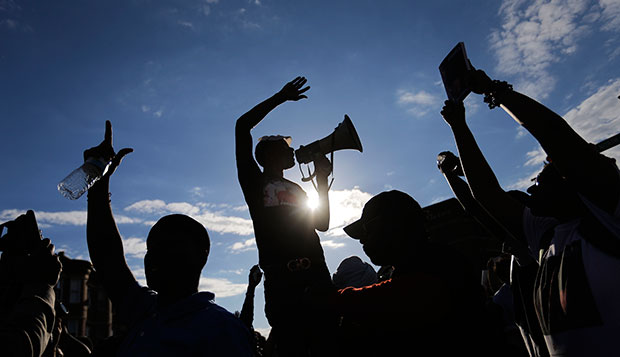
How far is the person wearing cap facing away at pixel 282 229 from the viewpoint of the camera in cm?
256

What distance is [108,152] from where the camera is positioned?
282 centimetres

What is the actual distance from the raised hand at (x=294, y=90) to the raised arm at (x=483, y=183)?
1.24 meters

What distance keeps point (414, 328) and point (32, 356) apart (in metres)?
1.84

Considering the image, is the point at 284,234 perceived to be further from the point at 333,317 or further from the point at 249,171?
the point at 333,317

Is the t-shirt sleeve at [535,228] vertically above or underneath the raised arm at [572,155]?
underneath

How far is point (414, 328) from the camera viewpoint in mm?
1707

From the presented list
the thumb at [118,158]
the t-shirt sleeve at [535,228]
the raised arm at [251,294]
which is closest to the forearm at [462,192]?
the t-shirt sleeve at [535,228]

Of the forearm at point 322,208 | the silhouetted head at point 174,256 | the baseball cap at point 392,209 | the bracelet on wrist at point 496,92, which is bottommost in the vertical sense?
the silhouetted head at point 174,256

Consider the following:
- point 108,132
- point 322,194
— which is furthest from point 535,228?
point 108,132

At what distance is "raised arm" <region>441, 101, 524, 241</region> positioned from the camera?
8.34 ft

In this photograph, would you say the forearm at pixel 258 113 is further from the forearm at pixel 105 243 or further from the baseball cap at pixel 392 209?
the baseball cap at pixel 392 209

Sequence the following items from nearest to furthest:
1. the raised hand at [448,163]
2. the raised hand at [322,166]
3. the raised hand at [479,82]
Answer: the raised hand at [479,82]
the raised hand at [448,163]
the raised hand at [322,166]

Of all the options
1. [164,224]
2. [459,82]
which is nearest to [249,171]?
[164,224]

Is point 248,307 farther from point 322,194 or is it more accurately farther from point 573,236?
point 573,236
